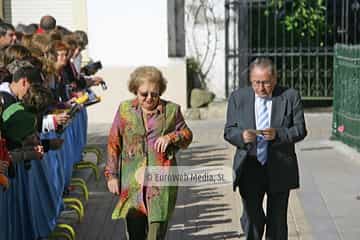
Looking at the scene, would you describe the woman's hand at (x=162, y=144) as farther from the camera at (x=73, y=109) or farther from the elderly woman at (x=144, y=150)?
the camera at (x=73, y=109)

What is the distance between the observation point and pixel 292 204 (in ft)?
29.6

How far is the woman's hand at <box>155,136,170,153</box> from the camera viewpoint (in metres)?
6.02

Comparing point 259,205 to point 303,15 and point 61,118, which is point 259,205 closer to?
point 61,118

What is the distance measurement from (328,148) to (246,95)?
5967 mm

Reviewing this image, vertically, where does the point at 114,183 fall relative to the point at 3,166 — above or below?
below

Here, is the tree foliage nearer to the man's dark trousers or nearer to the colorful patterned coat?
the man's dark trousers

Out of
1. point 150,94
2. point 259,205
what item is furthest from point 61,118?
point 259,205

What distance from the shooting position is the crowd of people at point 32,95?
6031mm

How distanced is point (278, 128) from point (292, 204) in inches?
108

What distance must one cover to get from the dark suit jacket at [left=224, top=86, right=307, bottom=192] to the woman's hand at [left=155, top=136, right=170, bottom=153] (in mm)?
651

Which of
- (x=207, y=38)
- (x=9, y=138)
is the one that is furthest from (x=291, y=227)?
(x=207, y=38)

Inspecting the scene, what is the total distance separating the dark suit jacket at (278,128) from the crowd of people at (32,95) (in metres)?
1.42

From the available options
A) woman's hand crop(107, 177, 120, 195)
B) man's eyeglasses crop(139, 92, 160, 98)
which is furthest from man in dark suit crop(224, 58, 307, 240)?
woman's hand crop(107, 177, 120, 195)

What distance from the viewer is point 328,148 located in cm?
1230
